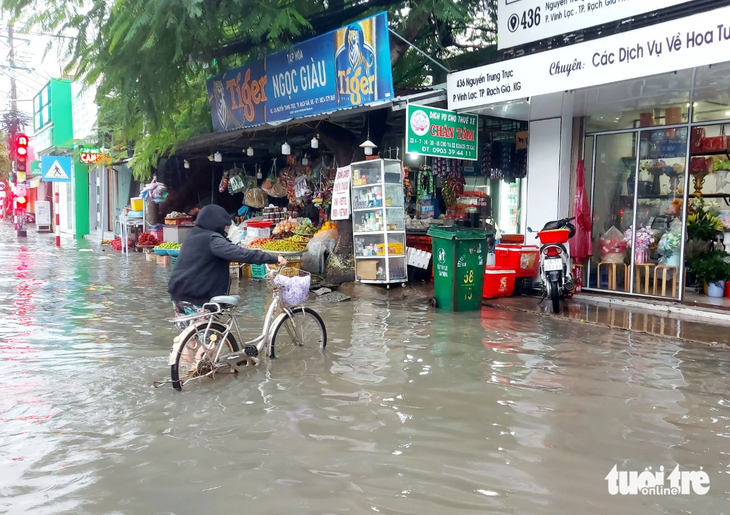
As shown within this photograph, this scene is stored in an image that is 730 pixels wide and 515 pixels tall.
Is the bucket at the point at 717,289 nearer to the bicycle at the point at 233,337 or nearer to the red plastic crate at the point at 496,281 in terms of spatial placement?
the red plastic crate at the point at 496,281

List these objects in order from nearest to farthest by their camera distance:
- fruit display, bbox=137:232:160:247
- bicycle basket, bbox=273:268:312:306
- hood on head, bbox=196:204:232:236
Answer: hood on head, bbox=196:204:232:236, bicycle basket, bbox=273:268:312:306, fruit display, bbox=137:232:160:247

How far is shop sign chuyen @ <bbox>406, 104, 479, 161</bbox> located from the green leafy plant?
13.6 ft

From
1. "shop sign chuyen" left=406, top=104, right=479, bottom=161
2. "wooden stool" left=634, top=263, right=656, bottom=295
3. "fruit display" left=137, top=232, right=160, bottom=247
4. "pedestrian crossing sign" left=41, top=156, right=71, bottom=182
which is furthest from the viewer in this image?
"pedestrian crossing sign" left=41, top=156, right=71, bottom=182

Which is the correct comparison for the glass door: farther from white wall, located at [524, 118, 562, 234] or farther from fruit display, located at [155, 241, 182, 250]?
fruit display, located at [155, 241, 182, 250]

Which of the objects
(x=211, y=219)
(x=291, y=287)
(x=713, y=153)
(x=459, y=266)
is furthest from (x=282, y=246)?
(x=713, y=153)

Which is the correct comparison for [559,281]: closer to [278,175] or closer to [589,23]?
[589,23]

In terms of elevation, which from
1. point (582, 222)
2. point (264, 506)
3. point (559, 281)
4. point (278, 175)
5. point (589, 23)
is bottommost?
point (264, 506)

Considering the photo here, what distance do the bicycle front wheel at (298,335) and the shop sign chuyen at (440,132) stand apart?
3623 mm

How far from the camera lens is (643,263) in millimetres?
9672

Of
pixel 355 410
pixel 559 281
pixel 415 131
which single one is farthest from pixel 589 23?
pixel 355 410

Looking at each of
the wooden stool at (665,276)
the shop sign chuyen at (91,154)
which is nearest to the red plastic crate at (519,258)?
the wooden stool at (665,276)

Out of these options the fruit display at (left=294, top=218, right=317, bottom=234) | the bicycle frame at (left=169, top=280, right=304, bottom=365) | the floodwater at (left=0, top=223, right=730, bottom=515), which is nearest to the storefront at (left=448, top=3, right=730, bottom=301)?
the floodwater at (left=0, top=223, right=730, bottom=515)

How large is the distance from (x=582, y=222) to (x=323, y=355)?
5.40 metres

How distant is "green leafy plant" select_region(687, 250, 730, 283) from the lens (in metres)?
9.61
